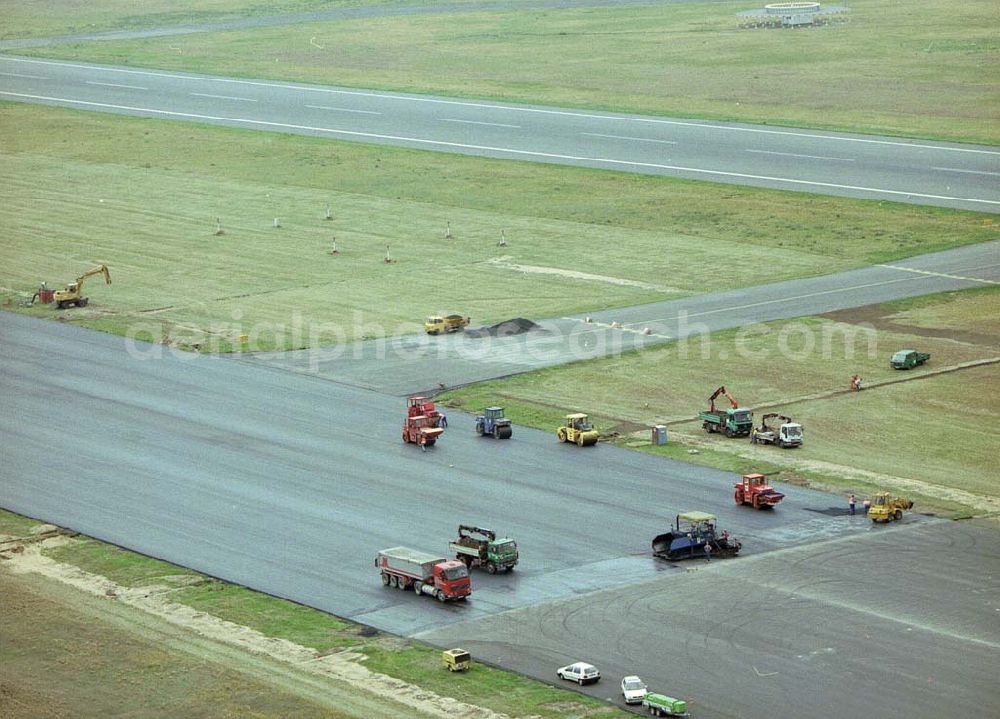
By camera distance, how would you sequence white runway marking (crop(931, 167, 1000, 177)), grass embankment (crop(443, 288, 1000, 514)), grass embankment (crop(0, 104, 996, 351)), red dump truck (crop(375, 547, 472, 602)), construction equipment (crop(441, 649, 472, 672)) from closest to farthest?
construction equipment (crop(441, 649, 472, 672))
red dump truck (crop(375, 547, 472, 602))
grass embankment (crop(443, 288, 1000, 514))
grass embankment (crop(0, 104, 996, 351))
white runway marking (crop(931, 167, 1000, 177))

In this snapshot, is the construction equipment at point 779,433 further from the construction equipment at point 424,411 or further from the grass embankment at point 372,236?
the grass embankment at point 372,236

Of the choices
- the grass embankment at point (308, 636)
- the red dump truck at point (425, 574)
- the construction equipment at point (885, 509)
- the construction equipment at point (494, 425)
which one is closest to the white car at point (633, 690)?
the grass embankment at point (308, 636)

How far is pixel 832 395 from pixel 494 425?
19.4 metres

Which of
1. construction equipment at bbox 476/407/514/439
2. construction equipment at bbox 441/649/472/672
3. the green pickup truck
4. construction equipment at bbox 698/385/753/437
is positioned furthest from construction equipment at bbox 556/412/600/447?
construction equipment at bbox 441/649/472/672

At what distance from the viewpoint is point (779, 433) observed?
262 ft

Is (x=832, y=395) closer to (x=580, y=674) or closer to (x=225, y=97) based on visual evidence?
(x=580, y=674)

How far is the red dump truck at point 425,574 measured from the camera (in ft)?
200

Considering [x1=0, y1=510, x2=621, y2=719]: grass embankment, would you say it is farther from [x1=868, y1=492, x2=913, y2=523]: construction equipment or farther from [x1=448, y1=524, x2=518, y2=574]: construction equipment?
[x1=868, y1=492, x2=913, y2=523]: construction equipment

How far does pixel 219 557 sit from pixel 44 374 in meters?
33.0

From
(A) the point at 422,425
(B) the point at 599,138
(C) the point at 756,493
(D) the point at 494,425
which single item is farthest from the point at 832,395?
(B) the point at 599,138

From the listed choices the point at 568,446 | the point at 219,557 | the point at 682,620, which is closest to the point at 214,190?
the point at 568,446

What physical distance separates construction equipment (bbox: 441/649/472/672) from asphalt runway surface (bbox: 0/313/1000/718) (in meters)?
1.48

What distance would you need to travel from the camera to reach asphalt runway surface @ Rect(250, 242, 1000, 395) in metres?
93.7

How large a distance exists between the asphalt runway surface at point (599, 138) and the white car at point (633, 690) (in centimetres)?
8600
